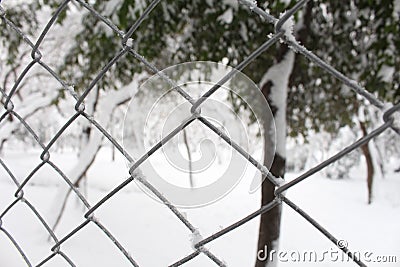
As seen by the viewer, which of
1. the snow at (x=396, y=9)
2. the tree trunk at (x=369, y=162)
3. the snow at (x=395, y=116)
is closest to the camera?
the snow at (x=395, y=116)

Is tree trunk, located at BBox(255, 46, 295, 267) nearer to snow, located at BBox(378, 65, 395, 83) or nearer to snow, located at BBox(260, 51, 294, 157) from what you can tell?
snow, located at BBox(260, 51, 294, 157)

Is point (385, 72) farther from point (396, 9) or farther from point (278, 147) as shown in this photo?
Answer: point (278, 147)

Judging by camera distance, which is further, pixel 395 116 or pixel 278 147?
pixel 278 147

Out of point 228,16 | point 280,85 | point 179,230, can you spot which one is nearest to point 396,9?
point 280,85

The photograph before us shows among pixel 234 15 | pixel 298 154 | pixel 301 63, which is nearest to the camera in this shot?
pixel 234 15

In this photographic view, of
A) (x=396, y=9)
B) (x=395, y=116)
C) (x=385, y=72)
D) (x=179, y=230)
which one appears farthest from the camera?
(x=179, y=230)

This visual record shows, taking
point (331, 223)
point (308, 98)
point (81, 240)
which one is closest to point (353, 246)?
point (331, 223)

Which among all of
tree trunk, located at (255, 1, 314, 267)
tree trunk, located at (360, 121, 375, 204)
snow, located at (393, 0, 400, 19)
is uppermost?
tree trunk, located at (360, 121, 375, 204)

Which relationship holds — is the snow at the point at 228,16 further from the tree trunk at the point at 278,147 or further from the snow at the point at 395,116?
the snow at the point at 395,116

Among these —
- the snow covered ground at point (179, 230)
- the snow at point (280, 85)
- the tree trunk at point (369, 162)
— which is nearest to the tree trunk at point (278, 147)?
the snow at point (280, 85)

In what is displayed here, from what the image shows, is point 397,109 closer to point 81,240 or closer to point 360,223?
point 81,240

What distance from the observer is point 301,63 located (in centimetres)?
210

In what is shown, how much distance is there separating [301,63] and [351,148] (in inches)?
74.2

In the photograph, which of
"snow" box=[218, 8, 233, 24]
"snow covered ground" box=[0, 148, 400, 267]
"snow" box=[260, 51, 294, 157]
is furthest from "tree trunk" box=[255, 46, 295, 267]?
"snow covered ground" box=[0, 148, 400, 267]
